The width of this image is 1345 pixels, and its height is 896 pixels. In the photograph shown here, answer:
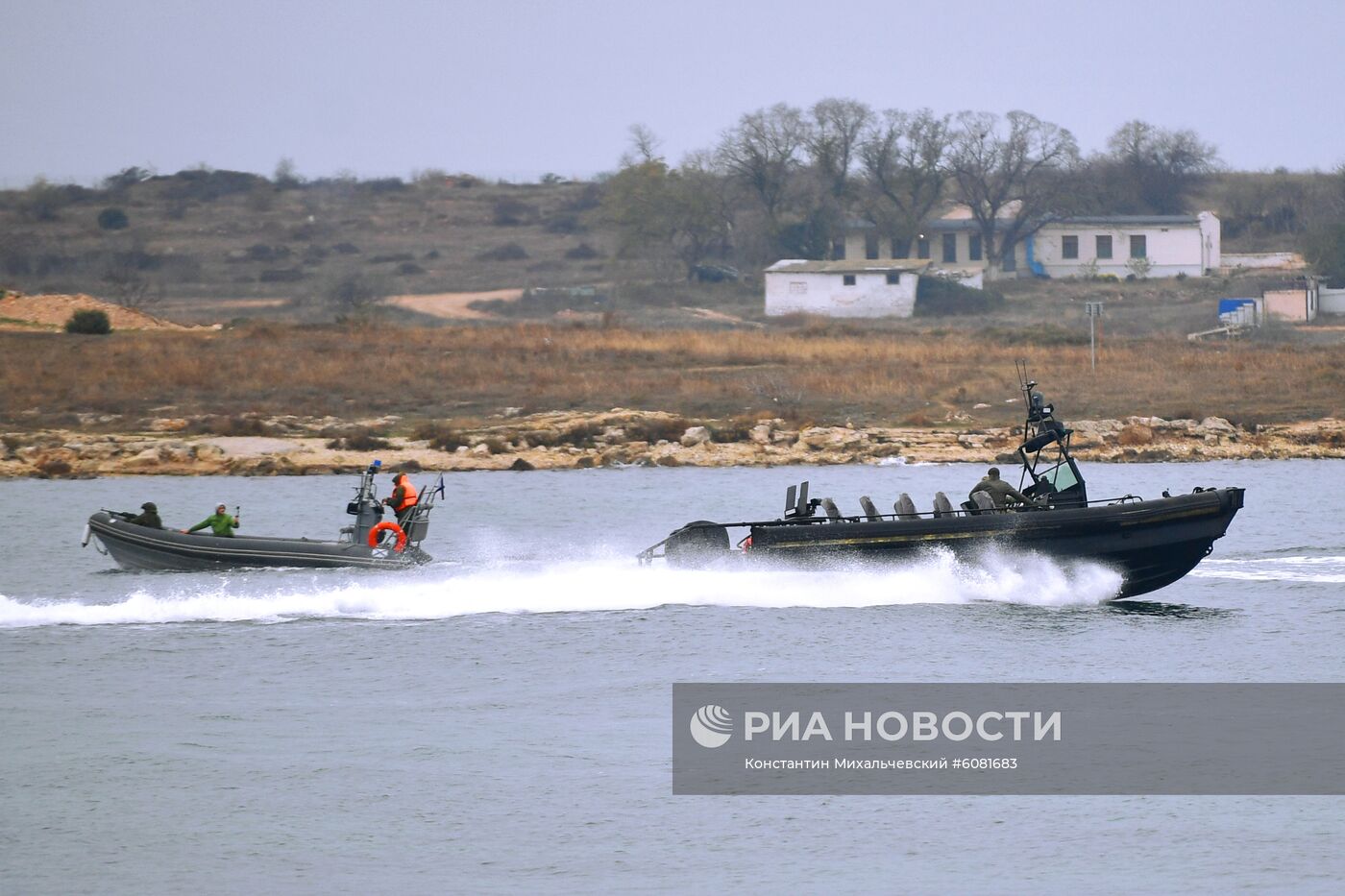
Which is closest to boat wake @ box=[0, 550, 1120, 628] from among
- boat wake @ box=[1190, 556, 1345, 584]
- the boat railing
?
the boat railing

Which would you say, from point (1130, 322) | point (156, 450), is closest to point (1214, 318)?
point (1130, 322)

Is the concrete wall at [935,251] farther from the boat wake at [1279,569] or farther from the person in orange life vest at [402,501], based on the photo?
the person in orange life vest at [402,501]

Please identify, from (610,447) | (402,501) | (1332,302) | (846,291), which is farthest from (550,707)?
(1332,302)

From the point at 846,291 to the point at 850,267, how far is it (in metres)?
1.31

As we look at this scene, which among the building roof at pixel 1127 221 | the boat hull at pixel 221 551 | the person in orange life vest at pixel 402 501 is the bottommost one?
the boat hull at pixel 221 551

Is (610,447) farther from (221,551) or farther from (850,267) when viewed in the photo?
(850,267)

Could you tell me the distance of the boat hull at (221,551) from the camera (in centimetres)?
2991

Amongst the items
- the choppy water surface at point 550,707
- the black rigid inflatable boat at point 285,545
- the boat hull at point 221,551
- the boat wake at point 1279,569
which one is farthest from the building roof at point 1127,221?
the boat hull at point 221,551

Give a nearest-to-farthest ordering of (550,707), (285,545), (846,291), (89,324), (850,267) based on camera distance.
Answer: (550,707) → (285,545) → (89,324) → (846,291) → (850,267)

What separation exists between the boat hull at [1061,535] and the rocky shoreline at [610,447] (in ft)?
72.1

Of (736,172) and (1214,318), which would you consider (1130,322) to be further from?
(736,172)

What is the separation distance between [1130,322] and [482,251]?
184ft

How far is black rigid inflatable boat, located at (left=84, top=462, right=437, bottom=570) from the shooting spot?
98.1ft

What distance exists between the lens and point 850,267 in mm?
92000
